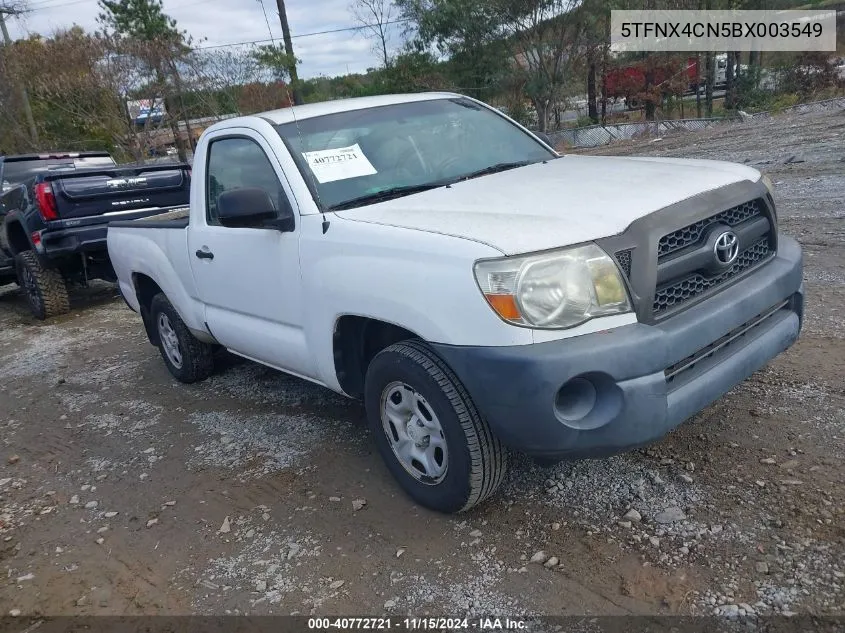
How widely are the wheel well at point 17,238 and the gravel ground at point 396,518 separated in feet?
14.3

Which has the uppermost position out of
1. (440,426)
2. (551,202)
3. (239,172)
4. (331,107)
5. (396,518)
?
(331,107)

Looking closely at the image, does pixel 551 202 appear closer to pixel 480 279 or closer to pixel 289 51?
pixel 480 279

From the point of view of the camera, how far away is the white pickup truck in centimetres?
250

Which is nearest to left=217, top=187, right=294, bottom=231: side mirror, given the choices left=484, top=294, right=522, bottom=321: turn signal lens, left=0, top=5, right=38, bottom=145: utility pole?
left=484, top=294, right=522, bottom=321: turn signal lens

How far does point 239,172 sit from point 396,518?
2196 millimetres

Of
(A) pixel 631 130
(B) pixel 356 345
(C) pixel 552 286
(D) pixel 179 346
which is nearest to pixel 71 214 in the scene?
(D) pixel 179 346

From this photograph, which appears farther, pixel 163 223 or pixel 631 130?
pixel 631 130

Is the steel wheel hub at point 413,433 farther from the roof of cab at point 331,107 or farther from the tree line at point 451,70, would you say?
the tree line at point 451,70

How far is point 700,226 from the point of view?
2.85 m

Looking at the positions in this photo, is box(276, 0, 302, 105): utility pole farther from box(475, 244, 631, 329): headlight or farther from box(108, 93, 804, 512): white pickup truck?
box(475, 244, 631, 329): headlight

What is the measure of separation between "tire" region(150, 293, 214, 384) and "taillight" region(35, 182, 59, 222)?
9.39 feet

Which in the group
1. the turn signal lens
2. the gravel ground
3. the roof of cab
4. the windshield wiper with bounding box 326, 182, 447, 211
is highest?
the roof of cab

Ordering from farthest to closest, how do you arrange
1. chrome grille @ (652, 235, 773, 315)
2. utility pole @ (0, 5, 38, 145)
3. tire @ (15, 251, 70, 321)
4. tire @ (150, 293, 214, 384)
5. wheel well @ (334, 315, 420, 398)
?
utility pole @ (0, 5, 38, 145)
tire @ (15, 251, 70, 321)
tire @ (150, 293, 214, 384)
wheel well @ (334, 315, 420, 398)
chrome grille @ (652, 235, 773, 315)

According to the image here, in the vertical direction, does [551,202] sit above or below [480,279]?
above
